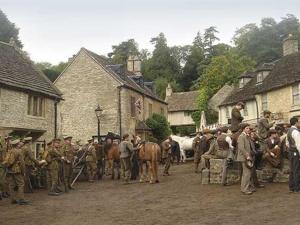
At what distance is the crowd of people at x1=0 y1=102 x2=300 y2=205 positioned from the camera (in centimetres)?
1426

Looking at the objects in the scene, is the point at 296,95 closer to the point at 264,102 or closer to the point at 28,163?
the point at 264,102

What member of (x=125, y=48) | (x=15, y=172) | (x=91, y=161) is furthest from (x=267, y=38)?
(x=15, y=172)

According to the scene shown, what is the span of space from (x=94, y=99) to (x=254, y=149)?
85.5ft

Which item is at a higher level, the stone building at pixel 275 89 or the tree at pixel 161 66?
the tree at pixel 161 66

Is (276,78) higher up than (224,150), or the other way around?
(276,78)

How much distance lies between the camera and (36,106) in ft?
90.6

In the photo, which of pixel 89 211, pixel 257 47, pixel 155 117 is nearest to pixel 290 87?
pixel 155 117

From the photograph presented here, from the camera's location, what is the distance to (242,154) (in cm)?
1426

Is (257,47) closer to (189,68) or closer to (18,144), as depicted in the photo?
(189,68)

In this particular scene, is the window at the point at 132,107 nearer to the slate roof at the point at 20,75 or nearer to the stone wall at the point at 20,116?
the slate roof at the point at 20,75

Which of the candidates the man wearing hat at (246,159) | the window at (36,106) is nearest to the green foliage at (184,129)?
the window at (36,106)

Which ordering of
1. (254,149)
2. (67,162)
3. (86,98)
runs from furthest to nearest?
(86,98)
(67,162)
(254,149)

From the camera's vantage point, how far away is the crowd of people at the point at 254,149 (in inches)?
541

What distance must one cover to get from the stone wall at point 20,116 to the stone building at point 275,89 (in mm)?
15745
